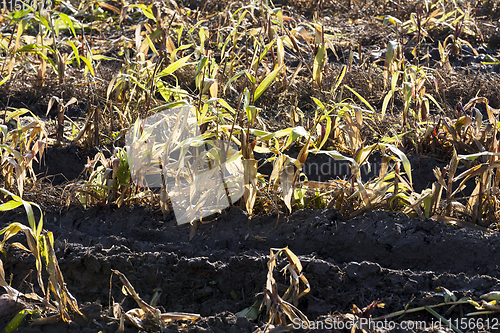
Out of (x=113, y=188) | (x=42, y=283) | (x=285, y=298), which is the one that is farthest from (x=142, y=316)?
(x=113, y=188)

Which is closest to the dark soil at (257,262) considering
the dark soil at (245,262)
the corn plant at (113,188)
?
the dark soil at (245,262)

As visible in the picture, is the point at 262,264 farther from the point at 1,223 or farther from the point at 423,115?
the point at 423,115

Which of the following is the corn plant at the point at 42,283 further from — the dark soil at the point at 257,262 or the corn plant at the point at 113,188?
the corn plant at the point at 113,188

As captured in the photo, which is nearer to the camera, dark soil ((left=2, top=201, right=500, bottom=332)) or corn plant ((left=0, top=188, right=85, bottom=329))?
corn plant ((left=0, top=188, right=85, bottom=329))

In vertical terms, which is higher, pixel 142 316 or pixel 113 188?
pixel 113 188

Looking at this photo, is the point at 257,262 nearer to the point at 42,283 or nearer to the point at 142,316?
the point at 142,316

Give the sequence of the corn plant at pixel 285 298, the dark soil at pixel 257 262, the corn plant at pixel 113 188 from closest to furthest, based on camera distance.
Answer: the corn plant at pixel 285 298, the dark soil at pixel 257 262, the corn plant at pixel 113 188

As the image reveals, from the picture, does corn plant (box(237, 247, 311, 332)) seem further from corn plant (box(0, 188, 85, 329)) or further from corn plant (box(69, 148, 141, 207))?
corn plant (box(69, 148, 141, 207))

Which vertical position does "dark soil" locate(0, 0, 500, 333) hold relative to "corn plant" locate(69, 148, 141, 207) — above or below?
below

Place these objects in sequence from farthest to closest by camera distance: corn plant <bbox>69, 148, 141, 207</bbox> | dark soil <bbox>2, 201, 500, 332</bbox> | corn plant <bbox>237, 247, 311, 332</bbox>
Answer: corn plant <bbox>69, 148, 141, 207</bbox> → dark soil <bbox>2, 201, 500, 332</bbox> → corn plant <bbox>237, 247, 311, 332</bbox>

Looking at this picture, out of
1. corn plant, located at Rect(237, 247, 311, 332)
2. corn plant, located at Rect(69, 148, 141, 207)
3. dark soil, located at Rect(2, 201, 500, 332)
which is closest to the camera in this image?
corn plant, located at Rect(237, 247, 311, 332)

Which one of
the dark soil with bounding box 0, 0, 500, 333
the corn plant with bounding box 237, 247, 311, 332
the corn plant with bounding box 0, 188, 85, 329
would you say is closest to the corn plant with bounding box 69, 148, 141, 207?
the dark soil with bounding box 0, 0, 500, 333

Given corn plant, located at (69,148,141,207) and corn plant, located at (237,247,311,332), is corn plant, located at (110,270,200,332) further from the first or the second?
corn plant, located at (69,148,141,207)

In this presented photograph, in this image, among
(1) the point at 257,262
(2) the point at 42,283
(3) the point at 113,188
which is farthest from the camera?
(3) the point at 113,188
